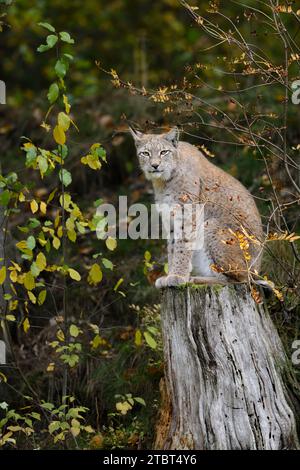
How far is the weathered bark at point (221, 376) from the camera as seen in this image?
14.4 ft

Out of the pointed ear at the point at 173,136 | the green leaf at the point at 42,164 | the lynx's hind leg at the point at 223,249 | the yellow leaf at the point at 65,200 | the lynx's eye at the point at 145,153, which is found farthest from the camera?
the lynx's eye at the point at 145,153

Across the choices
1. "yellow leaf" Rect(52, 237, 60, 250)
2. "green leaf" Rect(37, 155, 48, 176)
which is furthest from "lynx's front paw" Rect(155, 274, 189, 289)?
"green leaf" Rect(37, 155, 48, 176)

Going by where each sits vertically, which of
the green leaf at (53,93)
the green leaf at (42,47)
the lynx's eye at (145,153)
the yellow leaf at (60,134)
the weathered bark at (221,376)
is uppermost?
the lynx's eye at (145,153)

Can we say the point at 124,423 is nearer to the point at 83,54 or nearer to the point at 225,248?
the point at 225,248

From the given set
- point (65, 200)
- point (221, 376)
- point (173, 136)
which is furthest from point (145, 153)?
point (221, 376)

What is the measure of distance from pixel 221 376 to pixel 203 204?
131cm

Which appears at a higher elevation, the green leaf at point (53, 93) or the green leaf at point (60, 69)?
the green leaf at point (60, 69)

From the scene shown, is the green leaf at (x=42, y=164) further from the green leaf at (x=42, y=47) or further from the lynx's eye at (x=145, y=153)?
the lynx's eye at (x=145, y=153)

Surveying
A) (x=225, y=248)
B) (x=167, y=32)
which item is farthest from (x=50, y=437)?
(x=167, y=32)

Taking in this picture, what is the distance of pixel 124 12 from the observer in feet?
44.2

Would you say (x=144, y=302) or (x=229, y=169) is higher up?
(x=229, y=169)

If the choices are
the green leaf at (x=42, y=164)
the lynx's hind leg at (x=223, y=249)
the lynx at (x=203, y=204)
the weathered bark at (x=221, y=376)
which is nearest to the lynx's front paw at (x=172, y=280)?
the lynx at (x=203, y=204)

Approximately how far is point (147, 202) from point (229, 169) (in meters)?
0.84

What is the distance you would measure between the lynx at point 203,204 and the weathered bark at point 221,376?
49cm
